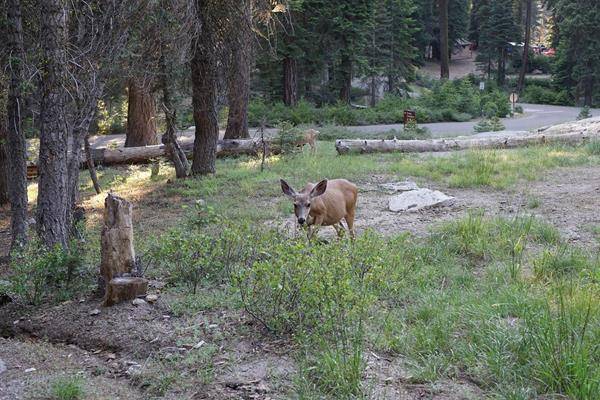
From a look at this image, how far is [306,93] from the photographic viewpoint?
124ft

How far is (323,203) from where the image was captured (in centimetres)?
818

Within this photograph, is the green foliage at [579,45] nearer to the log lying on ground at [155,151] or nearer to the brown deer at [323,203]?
the log lying on ground at [155,151]

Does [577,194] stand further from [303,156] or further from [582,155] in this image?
[303,156]

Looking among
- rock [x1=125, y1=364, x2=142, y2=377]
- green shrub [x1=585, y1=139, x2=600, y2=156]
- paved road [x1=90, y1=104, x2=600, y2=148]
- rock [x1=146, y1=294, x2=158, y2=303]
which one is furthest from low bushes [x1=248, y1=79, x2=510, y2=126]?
rock [x1=125, y1=364, x2=142, y2=377]

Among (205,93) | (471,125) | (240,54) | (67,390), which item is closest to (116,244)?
(67,390)

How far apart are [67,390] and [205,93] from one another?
10036mm

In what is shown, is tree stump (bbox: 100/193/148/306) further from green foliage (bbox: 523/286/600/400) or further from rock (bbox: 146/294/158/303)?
green foliage (bbox: 523/286/600/400)

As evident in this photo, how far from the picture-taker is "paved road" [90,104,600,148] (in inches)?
984

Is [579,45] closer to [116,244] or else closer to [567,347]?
[116,244]

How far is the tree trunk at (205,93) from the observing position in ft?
43.2

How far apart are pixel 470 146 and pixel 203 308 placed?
43.9 feet

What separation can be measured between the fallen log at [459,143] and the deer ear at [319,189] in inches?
384

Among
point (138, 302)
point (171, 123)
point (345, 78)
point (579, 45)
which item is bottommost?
point (138, 302)

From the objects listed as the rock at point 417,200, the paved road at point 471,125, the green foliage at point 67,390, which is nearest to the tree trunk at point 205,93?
the rock at point 417,200
